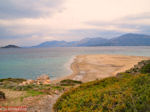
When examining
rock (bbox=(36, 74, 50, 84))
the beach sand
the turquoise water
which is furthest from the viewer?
the turquoise water

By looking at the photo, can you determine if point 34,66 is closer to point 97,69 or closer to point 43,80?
point 43,80

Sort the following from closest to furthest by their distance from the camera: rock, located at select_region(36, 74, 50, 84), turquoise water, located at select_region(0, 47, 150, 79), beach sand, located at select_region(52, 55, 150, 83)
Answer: rock, located at select_region(36, 74, 50, 84), beach sand, located at select_region(52, 55, 150, 83), turquoise water, located at select_region(0, 47, 150, 79)

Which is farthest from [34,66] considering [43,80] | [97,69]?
[97,69]

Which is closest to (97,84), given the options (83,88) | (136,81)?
(83,88)

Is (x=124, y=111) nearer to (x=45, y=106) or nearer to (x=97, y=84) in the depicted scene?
(x=97, y=84)

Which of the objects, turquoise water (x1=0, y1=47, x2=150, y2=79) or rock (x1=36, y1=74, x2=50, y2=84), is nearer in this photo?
rock (x1=36, y1=74, x2=50, y2=84)

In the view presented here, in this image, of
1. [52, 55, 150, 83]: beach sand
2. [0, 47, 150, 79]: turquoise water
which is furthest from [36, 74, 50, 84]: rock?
[0, 47, 150, 79]: turquoise water

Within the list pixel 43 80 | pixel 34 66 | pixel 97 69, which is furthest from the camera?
pixel 34 66

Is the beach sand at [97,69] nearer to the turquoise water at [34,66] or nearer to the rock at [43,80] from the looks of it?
the rock at [43,80]

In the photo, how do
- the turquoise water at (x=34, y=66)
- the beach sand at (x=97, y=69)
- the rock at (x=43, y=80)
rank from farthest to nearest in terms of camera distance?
1. the turquoise water at (x=34, y=66)
2. the beach sand at (x=97, y=69)
3. the rock at (x=43, y=80)

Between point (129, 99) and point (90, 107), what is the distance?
1750mm

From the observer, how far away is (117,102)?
4914 mm

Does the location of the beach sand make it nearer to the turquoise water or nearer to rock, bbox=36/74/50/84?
rock, bbox=36/74/50/84

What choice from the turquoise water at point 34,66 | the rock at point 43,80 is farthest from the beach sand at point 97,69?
the turquoise water at point 34,66
